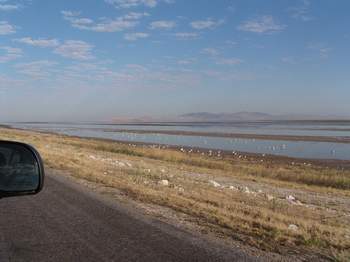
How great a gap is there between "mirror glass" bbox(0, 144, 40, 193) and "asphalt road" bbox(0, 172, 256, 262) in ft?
8.80

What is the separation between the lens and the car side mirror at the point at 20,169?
4422 mm

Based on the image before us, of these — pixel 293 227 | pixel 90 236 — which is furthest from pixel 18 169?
pixel 293 227

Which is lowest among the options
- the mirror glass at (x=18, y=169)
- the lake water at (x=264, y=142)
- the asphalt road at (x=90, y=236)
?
the lake water at (x=264, y=142)

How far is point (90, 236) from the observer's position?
835 centimetres

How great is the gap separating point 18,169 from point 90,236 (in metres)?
3.91

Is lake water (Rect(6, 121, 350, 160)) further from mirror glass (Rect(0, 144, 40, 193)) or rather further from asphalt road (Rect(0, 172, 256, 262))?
mirror glass (Rect(0, 144, 40, 193))

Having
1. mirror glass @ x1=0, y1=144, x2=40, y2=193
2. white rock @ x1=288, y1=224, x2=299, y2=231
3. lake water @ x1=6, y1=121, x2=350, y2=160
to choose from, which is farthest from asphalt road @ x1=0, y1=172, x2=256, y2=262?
lake water @ x1=6, y1=121, x2=350, y2=160

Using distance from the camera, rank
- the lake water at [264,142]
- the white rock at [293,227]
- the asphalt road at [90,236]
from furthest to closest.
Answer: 1. the lake water at [264,142]
2. the white rock at [293,227]
3. the asphalt road at [90,236]

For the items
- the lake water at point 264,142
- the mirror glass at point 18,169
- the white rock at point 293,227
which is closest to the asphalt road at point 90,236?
the white rock at point 293,227

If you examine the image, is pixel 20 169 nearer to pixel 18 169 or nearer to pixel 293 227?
pixel 18 169

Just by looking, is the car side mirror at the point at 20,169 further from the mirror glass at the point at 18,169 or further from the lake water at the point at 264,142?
the lake water at the point at 264,142

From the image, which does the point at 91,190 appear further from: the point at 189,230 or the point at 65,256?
the point at 65,256

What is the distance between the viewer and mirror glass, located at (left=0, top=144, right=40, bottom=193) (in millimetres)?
4438

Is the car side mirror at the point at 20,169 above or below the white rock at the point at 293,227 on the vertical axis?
above
